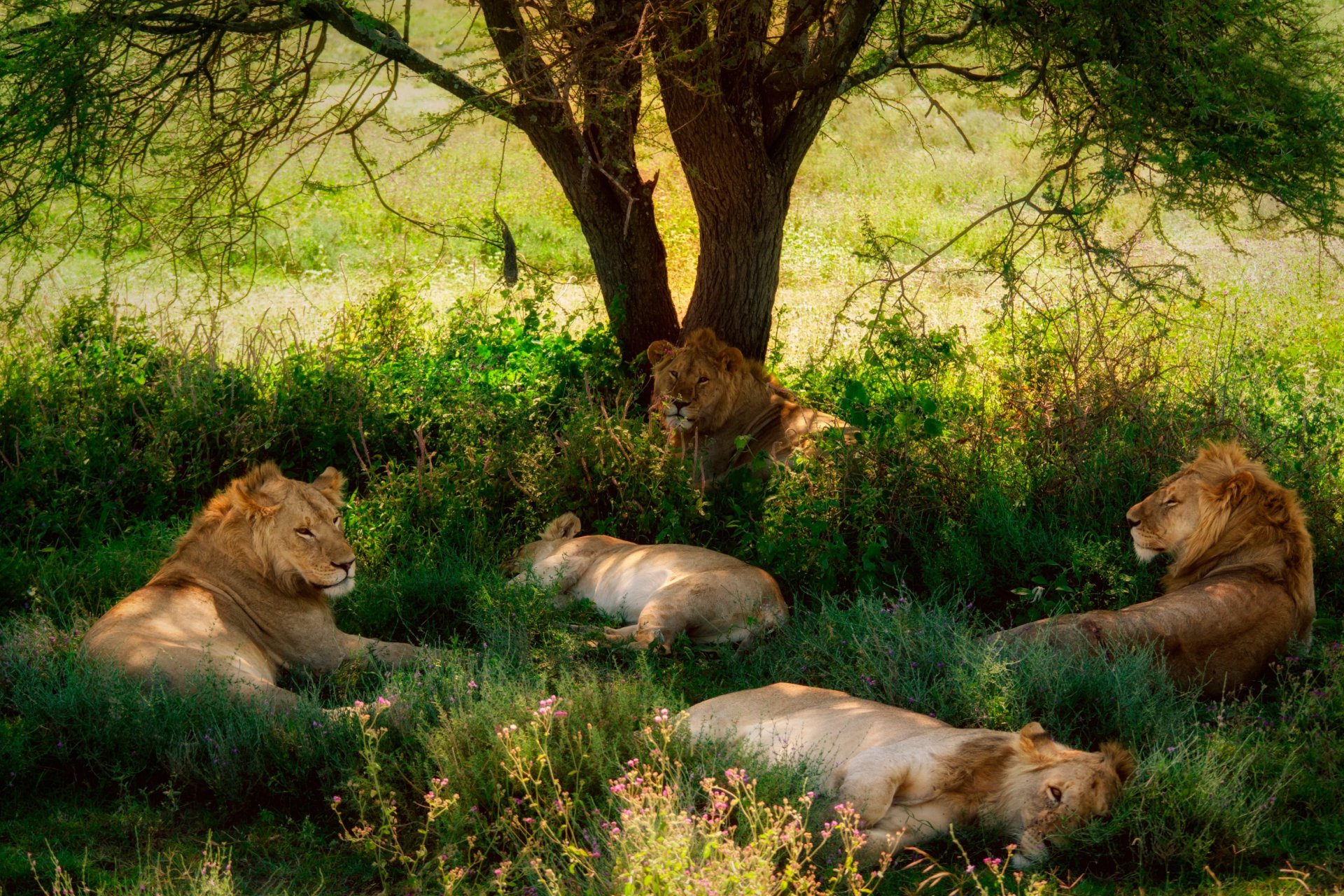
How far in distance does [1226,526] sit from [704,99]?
13.7 feet

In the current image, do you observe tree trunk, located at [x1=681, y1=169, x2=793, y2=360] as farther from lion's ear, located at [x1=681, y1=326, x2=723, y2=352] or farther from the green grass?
lion's ear, located at [x1=681, y1=326, x2=723, y2=352]

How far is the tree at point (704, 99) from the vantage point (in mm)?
6992

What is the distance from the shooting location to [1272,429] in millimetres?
7535

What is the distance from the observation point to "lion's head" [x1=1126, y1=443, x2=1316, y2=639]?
5.97 m

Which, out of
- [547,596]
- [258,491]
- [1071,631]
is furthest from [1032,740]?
[258,491]

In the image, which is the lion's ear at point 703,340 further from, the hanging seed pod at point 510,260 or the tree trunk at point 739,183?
the hanging seed pod at point 510,260

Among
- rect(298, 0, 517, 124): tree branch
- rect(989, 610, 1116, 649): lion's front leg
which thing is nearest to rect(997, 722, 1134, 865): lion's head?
rect(989, 610, 1116, 649): lion's front leg

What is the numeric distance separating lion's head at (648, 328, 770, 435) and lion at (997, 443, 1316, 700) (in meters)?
2.79

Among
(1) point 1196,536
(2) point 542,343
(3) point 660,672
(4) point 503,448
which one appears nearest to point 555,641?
(3) point 660,672

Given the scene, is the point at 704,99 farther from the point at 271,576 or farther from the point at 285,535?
the point at 271,576

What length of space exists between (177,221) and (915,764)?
271 inches

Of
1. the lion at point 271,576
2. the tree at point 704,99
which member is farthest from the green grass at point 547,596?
the tree at point 704,99

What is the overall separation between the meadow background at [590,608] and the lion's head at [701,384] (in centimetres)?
39

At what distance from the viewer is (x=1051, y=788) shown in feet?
14.1
